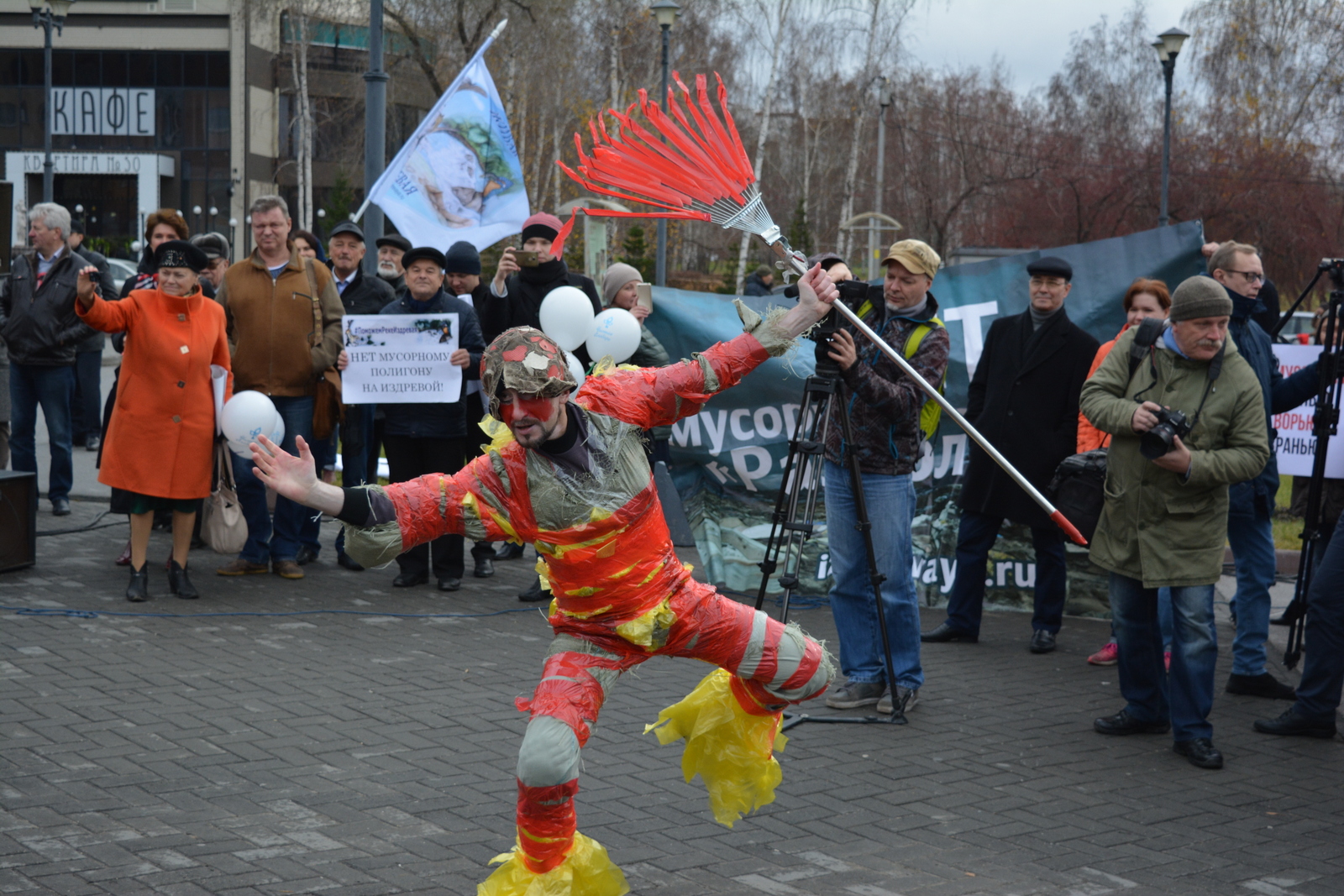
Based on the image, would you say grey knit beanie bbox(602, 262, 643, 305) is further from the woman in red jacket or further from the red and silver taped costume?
the red and silver taped costume

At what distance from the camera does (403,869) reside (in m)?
4.07

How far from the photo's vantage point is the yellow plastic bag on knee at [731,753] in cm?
431

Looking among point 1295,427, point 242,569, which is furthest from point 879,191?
point 242,569

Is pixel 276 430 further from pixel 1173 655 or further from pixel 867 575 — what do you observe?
pixel 1173 655

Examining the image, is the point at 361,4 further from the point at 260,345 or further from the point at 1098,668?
the point at 1098,668

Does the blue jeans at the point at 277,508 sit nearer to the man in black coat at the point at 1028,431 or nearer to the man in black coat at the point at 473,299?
the man in black coat at the point at 473,299

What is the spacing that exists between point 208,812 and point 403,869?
855mm

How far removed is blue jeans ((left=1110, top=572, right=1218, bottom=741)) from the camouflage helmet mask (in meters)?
3.11

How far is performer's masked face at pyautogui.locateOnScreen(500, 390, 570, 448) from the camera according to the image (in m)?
3.64

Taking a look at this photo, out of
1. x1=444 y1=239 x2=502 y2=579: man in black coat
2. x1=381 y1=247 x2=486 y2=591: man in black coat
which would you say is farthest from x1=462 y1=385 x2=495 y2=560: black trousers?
x1=381 y1=247 x2=486 y2=591: man in black coat

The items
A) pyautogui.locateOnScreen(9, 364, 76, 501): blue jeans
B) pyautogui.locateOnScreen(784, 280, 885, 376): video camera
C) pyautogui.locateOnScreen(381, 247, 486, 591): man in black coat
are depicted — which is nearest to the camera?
pyautogui.locateOnScreen(784, 280, 885, 376): video camera

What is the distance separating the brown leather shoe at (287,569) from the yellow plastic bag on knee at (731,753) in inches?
187

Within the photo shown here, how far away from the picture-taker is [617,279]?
8.12 metres

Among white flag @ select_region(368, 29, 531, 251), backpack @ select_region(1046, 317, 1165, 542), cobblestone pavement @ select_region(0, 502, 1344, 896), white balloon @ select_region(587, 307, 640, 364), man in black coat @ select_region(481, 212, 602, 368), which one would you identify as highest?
white flag @ select_region(368, 29, 531, 251)
